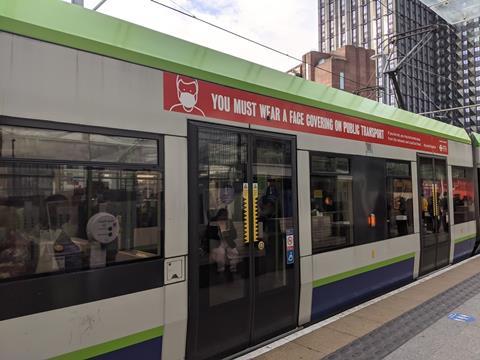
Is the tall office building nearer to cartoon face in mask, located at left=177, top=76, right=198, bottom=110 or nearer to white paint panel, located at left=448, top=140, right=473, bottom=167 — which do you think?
white paint panel, located at left=448, top=140, right=473, bottom=167

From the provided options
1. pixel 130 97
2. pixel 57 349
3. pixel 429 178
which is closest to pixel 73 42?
pixel 130 97

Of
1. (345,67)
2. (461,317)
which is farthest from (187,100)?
(345,67)

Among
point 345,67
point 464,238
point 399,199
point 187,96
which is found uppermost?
point 345,67

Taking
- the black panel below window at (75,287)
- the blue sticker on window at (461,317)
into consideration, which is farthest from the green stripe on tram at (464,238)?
the black panel below window at (75,287)

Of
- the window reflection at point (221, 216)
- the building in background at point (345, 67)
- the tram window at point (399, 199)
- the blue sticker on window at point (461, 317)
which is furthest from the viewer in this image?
the building in background at point (345, 67)

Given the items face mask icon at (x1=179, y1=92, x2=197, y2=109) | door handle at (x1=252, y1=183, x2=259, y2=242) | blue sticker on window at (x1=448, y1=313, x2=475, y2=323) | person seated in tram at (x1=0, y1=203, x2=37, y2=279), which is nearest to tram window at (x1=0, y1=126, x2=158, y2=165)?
person seated in tram at (x1=0, y1=203, x2=37, y2=279)

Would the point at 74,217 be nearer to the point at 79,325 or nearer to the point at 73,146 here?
the point at 73,146

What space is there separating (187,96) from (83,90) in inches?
36.9

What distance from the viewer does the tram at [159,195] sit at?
8.55 ft

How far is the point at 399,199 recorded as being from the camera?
6.58m

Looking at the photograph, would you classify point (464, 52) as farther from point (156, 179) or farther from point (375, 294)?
point (156, 179)

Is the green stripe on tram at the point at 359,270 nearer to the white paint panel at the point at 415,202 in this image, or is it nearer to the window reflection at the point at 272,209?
the white paint panel at the point at 415,202

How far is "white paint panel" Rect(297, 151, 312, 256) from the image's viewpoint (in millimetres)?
4637

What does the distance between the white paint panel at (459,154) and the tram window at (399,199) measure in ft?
7.81
